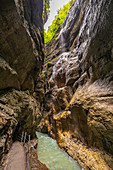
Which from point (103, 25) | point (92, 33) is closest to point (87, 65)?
point (92, 33)

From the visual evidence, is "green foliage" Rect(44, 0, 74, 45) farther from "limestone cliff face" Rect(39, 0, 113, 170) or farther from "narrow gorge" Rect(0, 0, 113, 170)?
"limestone cliff face" Rect(39, 0, 113, 170)

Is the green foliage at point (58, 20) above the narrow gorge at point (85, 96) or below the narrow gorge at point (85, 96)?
above

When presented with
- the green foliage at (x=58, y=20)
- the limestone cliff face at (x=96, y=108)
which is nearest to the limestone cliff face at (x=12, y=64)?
the limestone cliff face at (x=96, y=108)

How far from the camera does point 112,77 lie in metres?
4.90

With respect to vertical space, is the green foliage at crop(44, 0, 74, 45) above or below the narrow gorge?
above

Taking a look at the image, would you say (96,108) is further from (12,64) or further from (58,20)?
(58,20)

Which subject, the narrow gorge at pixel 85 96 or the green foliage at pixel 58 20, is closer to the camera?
the narrow gorge at pixel 85 96

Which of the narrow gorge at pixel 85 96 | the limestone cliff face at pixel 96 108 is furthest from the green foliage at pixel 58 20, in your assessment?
the limestone cliff face at pixel 96 108

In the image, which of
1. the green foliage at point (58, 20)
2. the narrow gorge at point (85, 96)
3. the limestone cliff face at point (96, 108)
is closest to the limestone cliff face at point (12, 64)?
the narrow gorge at point (85, 96)

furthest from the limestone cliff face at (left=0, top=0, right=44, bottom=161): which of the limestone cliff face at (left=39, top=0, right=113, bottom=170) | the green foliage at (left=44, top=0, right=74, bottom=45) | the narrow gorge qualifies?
the green foliage at (left=44, top=0, right=74, bottom=45)

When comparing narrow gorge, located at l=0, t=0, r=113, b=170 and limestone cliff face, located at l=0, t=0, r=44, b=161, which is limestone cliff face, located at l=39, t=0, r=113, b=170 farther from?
limestone cliff face, located at l=0, t=0, r=44, b=161

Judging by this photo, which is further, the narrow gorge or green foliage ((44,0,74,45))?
green foliage ((44,0,74,45))

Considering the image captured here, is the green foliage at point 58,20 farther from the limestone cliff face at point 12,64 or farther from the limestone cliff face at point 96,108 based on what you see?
the limestone cliff face at point 96,108

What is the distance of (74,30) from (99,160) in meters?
16.3
